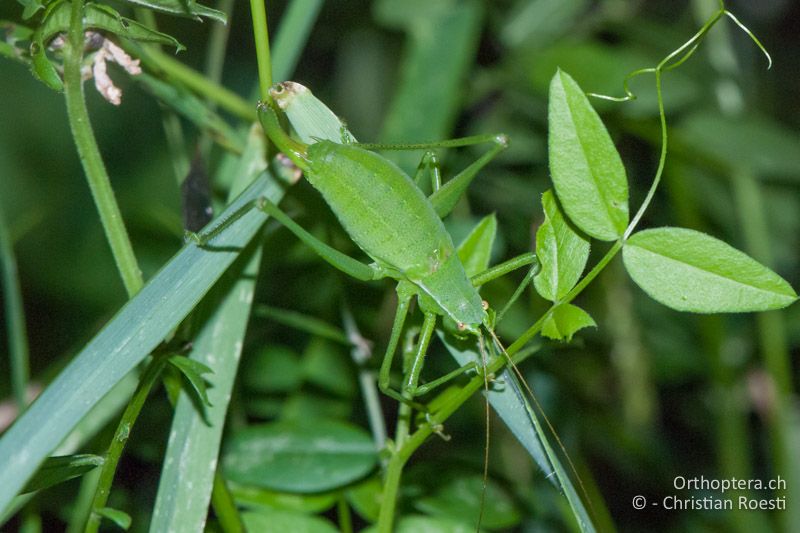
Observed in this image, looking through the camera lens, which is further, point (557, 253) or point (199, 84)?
point (199, 84)

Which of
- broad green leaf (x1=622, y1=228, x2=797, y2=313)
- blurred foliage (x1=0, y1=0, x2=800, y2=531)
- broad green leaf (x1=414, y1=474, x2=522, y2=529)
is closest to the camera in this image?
broad green leaf (x1=622, y1=228, x2=797, y2=313)

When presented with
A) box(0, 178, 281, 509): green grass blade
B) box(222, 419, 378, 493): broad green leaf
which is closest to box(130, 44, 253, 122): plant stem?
box(0, 178, 281, 509): green grass blade

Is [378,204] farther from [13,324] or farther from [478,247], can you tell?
[13,324]

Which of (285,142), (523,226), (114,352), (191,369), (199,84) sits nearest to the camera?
(114,352)

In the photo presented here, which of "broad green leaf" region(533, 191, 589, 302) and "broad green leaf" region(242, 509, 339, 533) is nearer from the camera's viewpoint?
"broad green leaf" region(533, 191, 589, 302)

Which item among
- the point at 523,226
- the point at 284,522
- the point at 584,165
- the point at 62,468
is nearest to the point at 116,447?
the point at 62,468

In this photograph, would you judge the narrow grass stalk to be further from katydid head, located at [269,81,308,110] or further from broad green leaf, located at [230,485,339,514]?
katydid head, located at [269,81,308,110]
